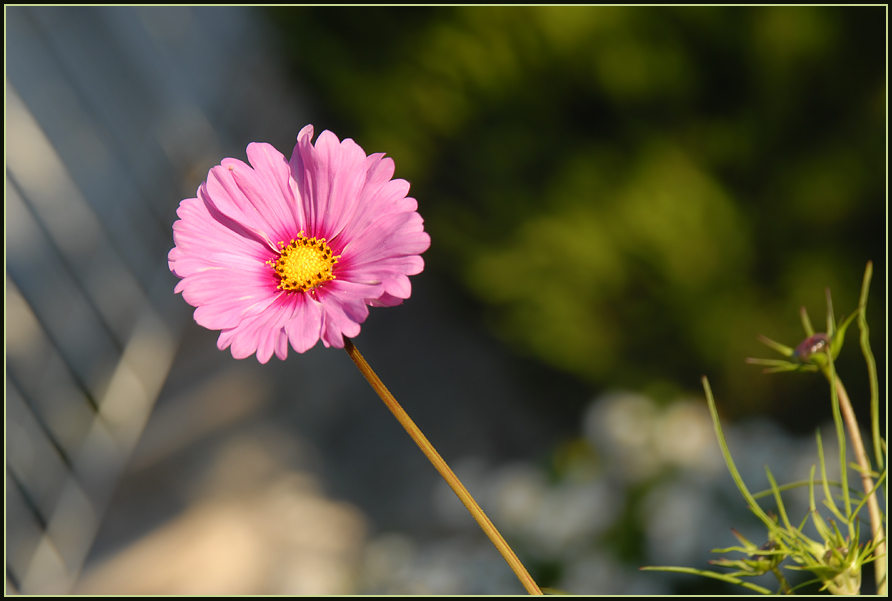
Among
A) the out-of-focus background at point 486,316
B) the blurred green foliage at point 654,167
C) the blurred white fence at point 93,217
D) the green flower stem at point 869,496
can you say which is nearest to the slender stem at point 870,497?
the green flower stem at point 869,496

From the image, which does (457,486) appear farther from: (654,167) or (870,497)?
(654,167)

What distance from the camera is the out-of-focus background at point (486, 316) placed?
978 mm

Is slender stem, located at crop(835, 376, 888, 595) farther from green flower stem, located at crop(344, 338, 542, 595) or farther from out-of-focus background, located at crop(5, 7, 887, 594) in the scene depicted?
out-of-focus background, located at crop(5, 7, 887, 594)

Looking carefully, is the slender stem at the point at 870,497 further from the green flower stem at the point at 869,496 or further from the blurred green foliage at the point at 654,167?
the blurred green foliage at the point at 654,167

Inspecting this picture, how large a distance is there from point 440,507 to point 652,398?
55cm

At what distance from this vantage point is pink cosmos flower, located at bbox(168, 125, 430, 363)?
223mm

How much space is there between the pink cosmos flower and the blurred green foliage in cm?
88

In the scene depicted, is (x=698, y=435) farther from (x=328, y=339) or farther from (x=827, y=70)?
(x=328, y=339)

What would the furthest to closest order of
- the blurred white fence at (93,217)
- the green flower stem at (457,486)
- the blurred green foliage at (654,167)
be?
the blurred white fence at (93,217) < the blurred green foliage at (654,167) < the green flower stem at (457,486)

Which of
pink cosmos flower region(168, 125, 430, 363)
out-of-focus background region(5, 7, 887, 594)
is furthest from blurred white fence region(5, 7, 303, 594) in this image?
pink cosmos flower region(168, 125, 430, 363)

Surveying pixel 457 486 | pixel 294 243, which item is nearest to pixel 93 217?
pixel 294 243

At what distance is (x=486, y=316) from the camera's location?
1650 mm

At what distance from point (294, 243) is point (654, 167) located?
922 mm

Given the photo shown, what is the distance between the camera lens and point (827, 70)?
897mm
